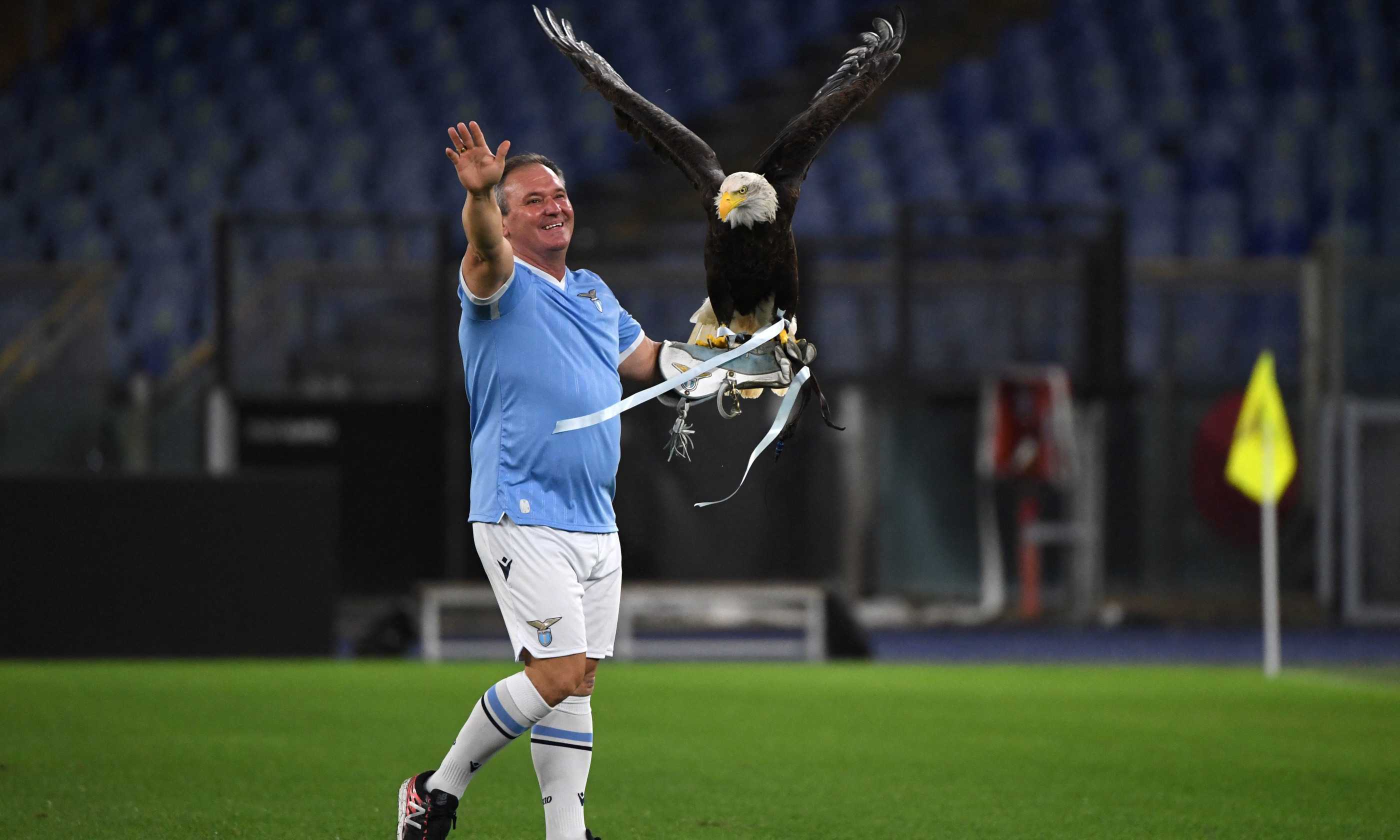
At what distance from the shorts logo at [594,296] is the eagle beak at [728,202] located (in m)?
0.69

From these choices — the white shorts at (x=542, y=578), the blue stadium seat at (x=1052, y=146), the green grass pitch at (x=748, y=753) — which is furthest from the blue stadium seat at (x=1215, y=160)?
the white shorts at (x=542, y=578)

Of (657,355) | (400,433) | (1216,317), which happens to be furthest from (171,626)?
(1216,317)

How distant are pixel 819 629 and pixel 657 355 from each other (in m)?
7.42

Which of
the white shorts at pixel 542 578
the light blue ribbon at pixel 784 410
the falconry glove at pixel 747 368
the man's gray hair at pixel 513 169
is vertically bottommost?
the white shorts at pixel 542 578

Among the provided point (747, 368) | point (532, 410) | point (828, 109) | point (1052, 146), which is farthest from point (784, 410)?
point (1052, 146)

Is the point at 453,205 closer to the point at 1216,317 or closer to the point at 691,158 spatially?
the point at 1216,317

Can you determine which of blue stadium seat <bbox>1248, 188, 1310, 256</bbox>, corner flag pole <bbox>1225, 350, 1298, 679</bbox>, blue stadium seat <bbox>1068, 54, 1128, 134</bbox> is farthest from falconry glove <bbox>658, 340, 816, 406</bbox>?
blue stadium seat <bbox>1068, 54, 1128, 134</bbox>

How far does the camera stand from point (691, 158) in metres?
4.16

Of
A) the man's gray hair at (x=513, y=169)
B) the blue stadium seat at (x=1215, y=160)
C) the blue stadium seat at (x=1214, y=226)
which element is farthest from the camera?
the blue stadium seat at (x=1215, y=160)

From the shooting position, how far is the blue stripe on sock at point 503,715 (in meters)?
4.23

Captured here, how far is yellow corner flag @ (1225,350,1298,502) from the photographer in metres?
10.5

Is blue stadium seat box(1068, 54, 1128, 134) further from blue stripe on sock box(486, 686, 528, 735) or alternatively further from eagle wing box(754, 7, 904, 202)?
blue stripe on sock box(486, 686, 528, 735)

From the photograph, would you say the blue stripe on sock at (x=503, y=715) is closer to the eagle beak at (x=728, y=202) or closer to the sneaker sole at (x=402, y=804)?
the sneaker sole at (x=402, y=804)

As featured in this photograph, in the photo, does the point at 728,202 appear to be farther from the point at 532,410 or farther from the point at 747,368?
the point at 532,410
